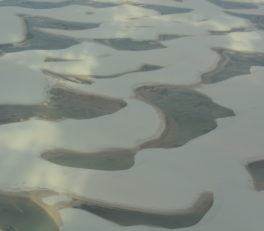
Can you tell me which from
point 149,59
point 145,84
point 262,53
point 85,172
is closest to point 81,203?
point 85,172

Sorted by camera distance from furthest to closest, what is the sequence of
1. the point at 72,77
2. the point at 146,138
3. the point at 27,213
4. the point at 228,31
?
the point at 228,31, the point at 72,77, the point at 146,138, the point at 27,213

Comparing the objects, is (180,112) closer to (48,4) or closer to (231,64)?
(231,64)

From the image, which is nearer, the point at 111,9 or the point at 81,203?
the point at 81,203

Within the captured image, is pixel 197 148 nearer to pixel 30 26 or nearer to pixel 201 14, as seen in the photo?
pixel 30 26

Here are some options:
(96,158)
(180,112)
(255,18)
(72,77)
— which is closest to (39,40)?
(72,77)

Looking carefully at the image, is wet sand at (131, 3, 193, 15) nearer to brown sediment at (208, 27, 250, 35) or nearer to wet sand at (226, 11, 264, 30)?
wet sand at (226, 11, 264, 30)

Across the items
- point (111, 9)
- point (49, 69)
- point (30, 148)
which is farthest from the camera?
point (111, 9)

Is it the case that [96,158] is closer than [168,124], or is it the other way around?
[96,158]

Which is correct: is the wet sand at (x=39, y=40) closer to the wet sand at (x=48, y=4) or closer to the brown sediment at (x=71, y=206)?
the wet sand at (x=48, y=4)
